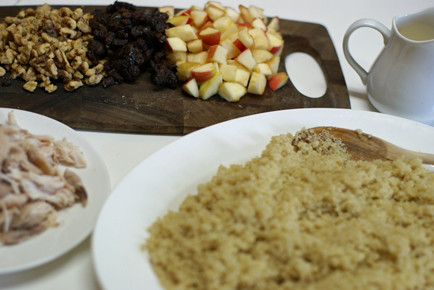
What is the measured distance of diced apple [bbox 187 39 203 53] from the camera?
1.90 metres

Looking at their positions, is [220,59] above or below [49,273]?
above

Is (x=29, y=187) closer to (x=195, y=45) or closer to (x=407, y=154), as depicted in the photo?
(x=195, y=45)

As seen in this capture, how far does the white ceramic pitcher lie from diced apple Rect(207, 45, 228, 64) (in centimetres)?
72

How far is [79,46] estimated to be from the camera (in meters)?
1.82

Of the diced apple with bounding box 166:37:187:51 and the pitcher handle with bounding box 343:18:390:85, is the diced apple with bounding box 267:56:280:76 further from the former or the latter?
the diced apple with bounding box 166:37:187:51

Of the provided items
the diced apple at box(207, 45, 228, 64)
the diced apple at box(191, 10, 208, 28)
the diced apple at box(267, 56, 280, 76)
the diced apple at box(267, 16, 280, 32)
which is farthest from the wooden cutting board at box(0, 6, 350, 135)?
the diced apple at box(267, 16, 280, 32)

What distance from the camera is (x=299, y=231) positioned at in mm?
995

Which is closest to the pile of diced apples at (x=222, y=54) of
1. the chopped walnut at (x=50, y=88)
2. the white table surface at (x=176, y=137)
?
the white table surface at (x=176, y=137)

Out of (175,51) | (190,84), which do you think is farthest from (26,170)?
(175,51)

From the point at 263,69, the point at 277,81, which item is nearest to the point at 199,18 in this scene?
the point at 263,69

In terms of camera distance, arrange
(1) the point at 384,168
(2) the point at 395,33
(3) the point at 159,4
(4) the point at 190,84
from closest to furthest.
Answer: (1) the point at 384,168 → (2) the point at 395,33 → (4) the point at 190,84 → (3) the point at 159,4

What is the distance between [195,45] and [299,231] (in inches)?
50.3

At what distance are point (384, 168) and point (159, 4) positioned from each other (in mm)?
2166

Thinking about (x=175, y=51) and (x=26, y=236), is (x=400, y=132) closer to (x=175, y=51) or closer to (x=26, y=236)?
(x=175, y=51)
